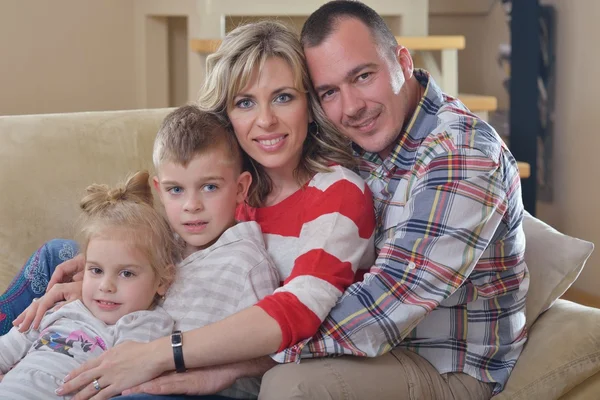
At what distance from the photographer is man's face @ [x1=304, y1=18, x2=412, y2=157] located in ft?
A: 5.66

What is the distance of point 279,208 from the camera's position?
5.77 feet

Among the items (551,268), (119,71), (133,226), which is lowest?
(551,268)

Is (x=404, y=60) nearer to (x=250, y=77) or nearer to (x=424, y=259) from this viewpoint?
(x=250, y=77)

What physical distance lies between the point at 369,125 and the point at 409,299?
0.40m

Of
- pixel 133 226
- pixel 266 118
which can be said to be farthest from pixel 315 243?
pixel 133 226

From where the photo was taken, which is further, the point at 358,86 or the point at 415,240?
the point at 358,86

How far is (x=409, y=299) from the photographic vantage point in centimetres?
151

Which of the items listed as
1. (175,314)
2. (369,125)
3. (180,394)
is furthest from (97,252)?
(369,125)

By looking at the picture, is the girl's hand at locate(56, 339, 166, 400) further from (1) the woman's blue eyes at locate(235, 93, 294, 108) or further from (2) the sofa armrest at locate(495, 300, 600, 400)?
(2) the sofa armrest at locate(495, 300, 600, 400)

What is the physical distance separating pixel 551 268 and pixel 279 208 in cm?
58

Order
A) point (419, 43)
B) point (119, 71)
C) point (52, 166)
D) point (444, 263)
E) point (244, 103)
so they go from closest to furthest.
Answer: point (444, 263) < point (244, 103) < point (52, 166) < point (419, 43) < point (119, 71)

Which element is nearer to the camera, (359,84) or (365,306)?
(365,306)

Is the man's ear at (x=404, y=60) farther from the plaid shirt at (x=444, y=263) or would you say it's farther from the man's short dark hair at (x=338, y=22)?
the plaid shirt at (x=444, y=263)

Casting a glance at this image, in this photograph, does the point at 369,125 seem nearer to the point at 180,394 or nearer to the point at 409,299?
the point at 409,299
